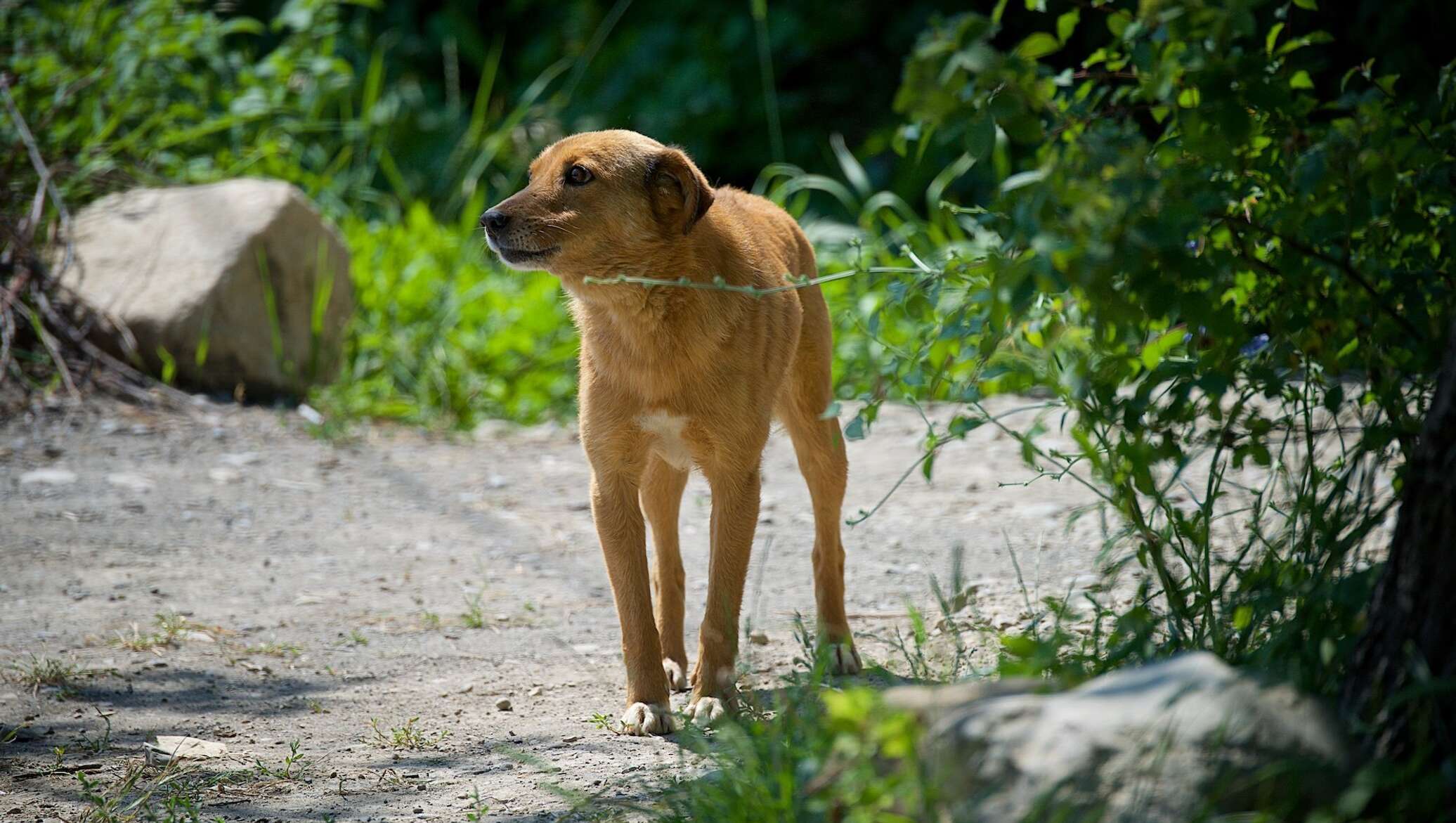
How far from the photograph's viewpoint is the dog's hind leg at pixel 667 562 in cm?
402

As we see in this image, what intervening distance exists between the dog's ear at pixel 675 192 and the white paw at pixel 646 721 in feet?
4.21

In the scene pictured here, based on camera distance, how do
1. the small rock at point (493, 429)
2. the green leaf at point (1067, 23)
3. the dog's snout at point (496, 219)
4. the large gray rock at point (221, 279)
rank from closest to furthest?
the green leaf at point (1067, 23)
the dog's snout at point (496, 219)
the large gray rock at point (221, 279)
the small rock at point (493, 429)

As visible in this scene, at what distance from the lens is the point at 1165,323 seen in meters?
2.96

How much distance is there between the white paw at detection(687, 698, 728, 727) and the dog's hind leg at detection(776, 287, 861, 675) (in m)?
0.66

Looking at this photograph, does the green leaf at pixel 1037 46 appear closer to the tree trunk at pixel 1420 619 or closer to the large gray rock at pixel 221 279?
the tree trunk at pixel 1420 619

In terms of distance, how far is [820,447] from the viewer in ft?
13.8

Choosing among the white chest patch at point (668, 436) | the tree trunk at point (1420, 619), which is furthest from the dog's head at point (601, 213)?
the tree trunk at point (1420, 619)

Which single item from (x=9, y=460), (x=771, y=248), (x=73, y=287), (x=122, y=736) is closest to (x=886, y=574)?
(x=771, y=248)

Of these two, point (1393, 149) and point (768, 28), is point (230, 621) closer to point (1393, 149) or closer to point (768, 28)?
point (1393, 149)

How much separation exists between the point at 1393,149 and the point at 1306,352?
0.56 m

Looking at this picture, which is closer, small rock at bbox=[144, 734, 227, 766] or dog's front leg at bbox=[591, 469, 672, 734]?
small rock at bbox=[144, 734, 227, 766]

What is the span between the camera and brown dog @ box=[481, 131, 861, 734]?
3.59 metres

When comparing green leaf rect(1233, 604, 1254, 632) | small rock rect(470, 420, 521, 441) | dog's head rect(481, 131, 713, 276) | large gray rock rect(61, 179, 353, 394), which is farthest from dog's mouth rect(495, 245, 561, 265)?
large gray rock rect(61, 179, 353, 394)

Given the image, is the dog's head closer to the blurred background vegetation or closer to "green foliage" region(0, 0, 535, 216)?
the blurred background vegetation
